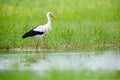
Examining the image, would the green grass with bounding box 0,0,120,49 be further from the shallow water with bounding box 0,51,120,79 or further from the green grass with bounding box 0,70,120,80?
the green grass with bounding box 0,70,120,80

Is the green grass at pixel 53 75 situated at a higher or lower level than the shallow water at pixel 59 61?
lower

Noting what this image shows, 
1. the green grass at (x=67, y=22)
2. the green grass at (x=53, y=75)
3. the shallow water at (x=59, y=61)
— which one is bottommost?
the green grass at (x=53, y=75)

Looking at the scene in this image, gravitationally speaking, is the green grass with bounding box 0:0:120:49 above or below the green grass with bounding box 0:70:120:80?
above

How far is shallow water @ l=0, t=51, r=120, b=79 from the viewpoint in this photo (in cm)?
614

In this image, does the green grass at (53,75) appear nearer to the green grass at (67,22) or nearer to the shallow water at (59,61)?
the shallow water at (59,61)

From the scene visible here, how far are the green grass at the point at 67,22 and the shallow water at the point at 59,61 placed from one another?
105 mm

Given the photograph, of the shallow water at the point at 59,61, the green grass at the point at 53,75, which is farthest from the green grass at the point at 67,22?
the green grass at the point at 53,75

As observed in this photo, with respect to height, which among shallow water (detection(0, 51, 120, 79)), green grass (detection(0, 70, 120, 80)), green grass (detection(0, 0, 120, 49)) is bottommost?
green grass (detection(0, 70, 120, 80))

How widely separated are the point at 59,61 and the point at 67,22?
1.70 feet

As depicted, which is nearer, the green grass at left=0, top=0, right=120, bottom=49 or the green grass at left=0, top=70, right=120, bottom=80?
the green grass at left=0, top=70, right=120, bottom=80

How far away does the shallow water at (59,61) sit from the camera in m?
6.14

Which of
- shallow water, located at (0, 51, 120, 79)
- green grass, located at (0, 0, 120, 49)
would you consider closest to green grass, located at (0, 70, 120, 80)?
shallow water, located at (0, 51, 120, 79)

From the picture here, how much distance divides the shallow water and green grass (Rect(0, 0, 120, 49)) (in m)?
0.10

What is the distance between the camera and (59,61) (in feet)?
20.3
